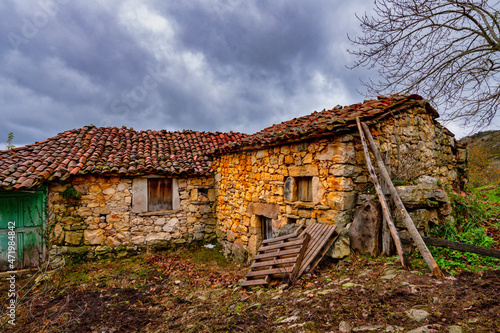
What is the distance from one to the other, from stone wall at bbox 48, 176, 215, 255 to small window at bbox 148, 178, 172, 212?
21 centimetres

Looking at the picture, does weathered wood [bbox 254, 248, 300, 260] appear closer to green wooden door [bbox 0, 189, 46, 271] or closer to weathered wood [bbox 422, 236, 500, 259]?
weathered wood [bbox 422, 236, 500, 259]

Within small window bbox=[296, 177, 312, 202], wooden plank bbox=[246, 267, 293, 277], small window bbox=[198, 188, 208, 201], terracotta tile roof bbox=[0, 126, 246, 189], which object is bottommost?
wooden plank bbox=[246, 267, 293, 277]

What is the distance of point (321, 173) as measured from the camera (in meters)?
4.88

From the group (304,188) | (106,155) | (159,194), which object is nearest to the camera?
(304,188)

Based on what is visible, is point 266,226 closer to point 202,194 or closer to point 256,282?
point 256,282

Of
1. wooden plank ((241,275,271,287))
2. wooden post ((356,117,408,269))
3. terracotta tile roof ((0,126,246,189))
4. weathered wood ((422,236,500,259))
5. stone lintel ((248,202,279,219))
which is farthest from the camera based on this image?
terracotta tile roof ((0,126,246,189))

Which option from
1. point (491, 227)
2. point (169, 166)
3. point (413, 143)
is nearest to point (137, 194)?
point (169, 166)

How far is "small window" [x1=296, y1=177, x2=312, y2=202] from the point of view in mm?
5340

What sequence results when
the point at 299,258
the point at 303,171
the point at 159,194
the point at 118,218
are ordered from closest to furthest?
the point at 299,258 < the point at 303,171 < the point at 118,218 < the point at 159,194

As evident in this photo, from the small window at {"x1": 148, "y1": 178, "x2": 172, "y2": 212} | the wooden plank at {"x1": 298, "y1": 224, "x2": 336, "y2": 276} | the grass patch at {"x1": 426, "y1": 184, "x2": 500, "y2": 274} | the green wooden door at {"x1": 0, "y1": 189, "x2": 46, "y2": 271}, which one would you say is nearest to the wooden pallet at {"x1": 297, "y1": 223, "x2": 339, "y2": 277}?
the wooden plank at {"x1": 298, "y1": 224, "x2": 336, "y2": 276}

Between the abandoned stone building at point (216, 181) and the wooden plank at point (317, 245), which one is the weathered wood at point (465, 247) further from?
the wooden plank at point (317, 245)

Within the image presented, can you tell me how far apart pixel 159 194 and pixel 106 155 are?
1.98 metres

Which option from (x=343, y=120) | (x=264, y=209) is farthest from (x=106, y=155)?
(x=343, y=120)

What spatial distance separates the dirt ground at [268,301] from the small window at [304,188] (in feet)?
4.49
